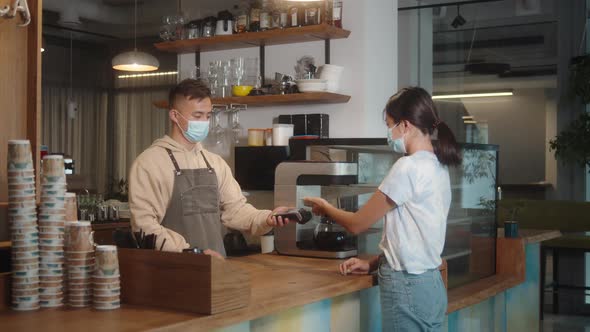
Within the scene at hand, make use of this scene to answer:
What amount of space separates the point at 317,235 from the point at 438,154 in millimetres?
865

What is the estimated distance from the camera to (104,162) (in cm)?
1152

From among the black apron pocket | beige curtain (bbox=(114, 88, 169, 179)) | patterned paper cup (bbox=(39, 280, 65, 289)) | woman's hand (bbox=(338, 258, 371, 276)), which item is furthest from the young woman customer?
beige curtain (bbox=(114, 88, 169, 179))

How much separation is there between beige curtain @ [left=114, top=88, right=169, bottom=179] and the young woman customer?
883cm

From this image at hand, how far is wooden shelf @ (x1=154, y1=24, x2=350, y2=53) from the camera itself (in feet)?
17.4

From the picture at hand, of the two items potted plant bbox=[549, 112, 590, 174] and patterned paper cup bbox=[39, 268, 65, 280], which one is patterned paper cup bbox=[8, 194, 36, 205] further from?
potted plant bbox=[549, 112, 590, 174]

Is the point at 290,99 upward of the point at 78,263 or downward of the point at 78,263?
upward

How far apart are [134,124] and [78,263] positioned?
9750mm

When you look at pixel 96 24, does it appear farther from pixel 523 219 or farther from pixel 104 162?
pixel 523 219

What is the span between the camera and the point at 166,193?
124 inches

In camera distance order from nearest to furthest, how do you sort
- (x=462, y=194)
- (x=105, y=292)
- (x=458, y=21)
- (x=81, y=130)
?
(x=105, y=292)
(x=462, y=194)
(x=458, y=21)
(x=81, y=130)

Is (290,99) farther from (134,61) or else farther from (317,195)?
(134,61)

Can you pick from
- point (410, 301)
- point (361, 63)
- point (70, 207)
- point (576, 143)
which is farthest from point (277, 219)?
point (576, 143)

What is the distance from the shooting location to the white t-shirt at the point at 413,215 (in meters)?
2.60

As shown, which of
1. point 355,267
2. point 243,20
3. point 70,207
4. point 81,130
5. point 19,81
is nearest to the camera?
point 70,207
